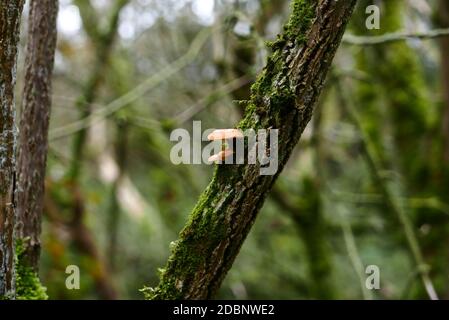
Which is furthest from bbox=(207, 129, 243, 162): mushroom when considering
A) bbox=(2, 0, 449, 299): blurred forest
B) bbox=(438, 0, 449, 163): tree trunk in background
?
bbox=(438, 0, 449, 163): tree trunk in background

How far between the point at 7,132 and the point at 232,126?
431 cm

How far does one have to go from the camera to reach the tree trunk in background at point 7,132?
6.03 feet

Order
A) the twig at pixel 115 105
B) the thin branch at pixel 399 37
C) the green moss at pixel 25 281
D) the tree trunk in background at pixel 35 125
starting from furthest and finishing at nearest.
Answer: the twig at pixel 115 105 → the thin branch at pixel 399 37 → the tree trunk in background at pixel 35 125 → the green moss at pixel 25 281

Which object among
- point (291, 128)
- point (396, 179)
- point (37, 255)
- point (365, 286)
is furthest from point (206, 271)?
point (396, 179)

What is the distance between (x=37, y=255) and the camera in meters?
2.66

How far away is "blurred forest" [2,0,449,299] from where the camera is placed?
580cm

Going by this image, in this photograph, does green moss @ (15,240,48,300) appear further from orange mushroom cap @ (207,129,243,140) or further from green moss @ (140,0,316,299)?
orange mushroom cap @ (207,129,243,140)

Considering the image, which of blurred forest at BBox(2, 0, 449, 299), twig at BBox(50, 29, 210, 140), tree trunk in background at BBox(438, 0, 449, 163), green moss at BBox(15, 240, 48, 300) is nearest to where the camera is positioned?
green moss at BBox(15, 240, 48, 300)

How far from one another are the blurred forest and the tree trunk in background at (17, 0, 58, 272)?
2023mm

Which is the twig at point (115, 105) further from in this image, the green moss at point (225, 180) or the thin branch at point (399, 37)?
the green moss at point (225, 180)

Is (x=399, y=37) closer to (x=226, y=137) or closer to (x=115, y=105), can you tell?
(x=226, y=137)

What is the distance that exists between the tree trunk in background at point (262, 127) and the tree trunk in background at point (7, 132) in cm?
54

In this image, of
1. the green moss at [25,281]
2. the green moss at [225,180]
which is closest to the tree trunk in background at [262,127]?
the green moss at [225,180]
